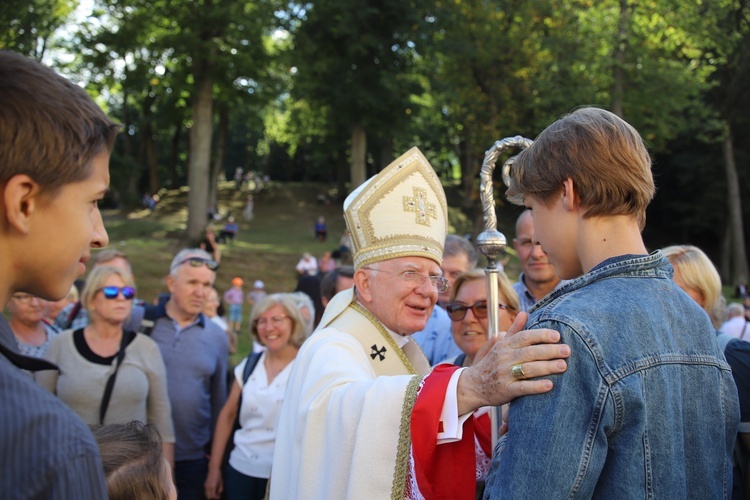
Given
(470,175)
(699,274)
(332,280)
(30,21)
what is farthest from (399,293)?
(470,175)

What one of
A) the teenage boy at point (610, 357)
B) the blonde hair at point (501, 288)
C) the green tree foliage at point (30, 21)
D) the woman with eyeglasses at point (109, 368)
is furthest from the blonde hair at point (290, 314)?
the green tree foliage at point (30, 21)

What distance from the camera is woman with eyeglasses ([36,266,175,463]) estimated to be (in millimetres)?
4465

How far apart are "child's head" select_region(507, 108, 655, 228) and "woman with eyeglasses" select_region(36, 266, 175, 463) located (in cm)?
353

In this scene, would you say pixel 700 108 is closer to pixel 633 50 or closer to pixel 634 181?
pixel 633 50

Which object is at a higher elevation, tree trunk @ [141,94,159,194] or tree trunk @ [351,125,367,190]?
tree trunk @ [141,94,159,194]

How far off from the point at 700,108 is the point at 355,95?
1323cm

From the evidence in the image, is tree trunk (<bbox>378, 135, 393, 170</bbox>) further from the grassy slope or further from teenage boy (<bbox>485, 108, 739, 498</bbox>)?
teenage boy (<bbox>485, 108, 739, 498</bbox>)

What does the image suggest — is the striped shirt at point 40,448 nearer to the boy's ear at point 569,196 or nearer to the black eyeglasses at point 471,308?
the boy's ear at point 569,196

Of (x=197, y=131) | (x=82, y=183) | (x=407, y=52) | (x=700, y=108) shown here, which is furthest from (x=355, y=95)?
(x=82, y=183)

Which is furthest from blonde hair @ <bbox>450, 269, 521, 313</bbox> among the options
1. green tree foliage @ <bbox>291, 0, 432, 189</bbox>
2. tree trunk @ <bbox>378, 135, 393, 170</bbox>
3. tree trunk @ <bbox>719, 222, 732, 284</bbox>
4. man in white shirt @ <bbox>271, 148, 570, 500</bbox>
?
tree trunk @ <bbox>719, 222, 732, 284</bbox>

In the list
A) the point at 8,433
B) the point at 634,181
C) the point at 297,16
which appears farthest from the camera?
the point at 297,16

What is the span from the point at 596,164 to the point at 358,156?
24604 millimetres

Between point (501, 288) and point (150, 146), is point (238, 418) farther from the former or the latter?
point (150, 146)

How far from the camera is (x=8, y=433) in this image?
1.11 meters
